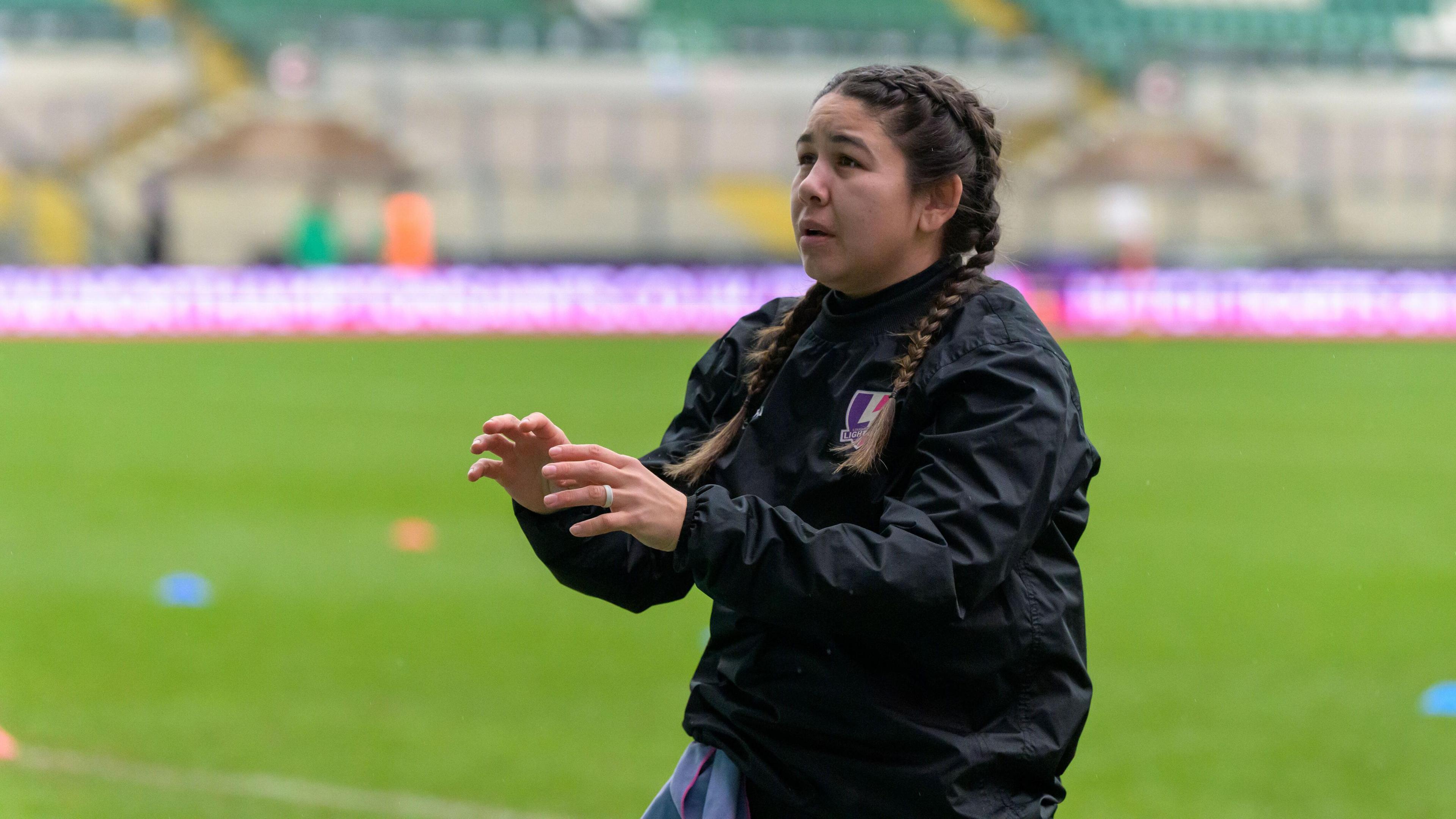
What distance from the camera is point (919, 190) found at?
81.1 inches

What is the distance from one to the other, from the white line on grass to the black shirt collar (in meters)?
2.17

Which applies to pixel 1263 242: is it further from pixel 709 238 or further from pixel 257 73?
pixel 257 73

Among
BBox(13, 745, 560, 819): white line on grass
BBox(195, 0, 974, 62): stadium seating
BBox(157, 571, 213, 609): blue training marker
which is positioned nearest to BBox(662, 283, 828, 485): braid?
BBox(13, 745, 560, 819): white line on grass

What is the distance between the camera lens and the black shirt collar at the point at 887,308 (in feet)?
6.72

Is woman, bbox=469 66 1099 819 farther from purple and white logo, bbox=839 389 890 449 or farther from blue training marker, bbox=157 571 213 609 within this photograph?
blue training marker, bbox=157 571 213 609

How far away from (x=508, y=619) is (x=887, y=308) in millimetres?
4119

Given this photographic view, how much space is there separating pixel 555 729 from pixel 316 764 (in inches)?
27.3

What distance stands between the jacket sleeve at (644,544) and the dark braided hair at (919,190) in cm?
6

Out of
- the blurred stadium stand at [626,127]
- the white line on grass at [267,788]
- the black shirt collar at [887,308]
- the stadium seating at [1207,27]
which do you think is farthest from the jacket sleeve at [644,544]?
the stadium seating at [1207,27]

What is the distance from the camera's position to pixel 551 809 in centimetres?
395

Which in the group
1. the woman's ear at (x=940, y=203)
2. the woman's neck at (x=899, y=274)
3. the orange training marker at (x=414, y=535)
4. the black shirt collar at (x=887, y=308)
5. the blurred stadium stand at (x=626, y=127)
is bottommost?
the orange training marker at (x=414, y=535)

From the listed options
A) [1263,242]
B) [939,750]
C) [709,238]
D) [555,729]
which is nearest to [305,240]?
[709,238]

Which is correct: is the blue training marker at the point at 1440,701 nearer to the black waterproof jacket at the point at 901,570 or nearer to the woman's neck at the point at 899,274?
the black waterproof jacket at the point at 901,570

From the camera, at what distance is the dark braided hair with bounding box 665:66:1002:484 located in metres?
1.97
